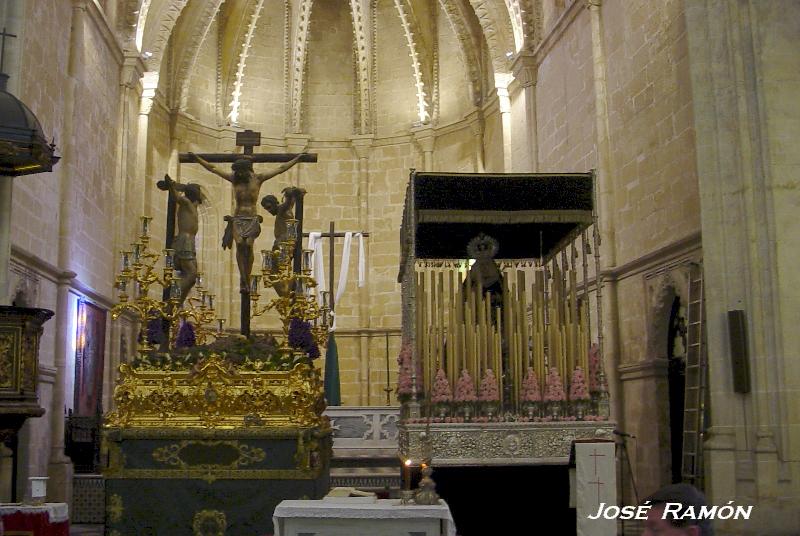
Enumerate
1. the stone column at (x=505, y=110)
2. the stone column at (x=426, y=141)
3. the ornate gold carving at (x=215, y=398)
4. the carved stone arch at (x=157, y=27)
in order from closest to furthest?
the ornate gold carving at (x=215, y=398) → the carved stone arch at (x=157, y=27) → the stone column at (x=505, y=110) → the stone column at (x=426, y=141)

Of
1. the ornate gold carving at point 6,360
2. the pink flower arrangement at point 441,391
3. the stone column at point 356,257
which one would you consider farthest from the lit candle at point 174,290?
the stone column at point 356,257

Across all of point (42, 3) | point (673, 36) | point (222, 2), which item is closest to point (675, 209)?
point (673, 36)

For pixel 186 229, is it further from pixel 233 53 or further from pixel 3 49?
pixel 233 53

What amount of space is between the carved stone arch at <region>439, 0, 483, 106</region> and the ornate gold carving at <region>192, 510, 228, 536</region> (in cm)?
1548

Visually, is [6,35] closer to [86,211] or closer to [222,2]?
[86,211]

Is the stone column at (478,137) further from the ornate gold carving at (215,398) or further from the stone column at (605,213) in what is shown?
the ornate gold carving at (215,398)

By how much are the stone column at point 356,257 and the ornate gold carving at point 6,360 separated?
1280 cm

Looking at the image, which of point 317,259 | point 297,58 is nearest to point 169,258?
point 317,259

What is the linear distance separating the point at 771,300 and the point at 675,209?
2586 millimetres

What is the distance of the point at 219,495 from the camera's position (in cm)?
806

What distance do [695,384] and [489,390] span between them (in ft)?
10.2

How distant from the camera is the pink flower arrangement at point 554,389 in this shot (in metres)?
9.68

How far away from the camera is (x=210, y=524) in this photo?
802 centimetres

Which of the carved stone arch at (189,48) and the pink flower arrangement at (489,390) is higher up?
the carved stone arch at (189,48)
